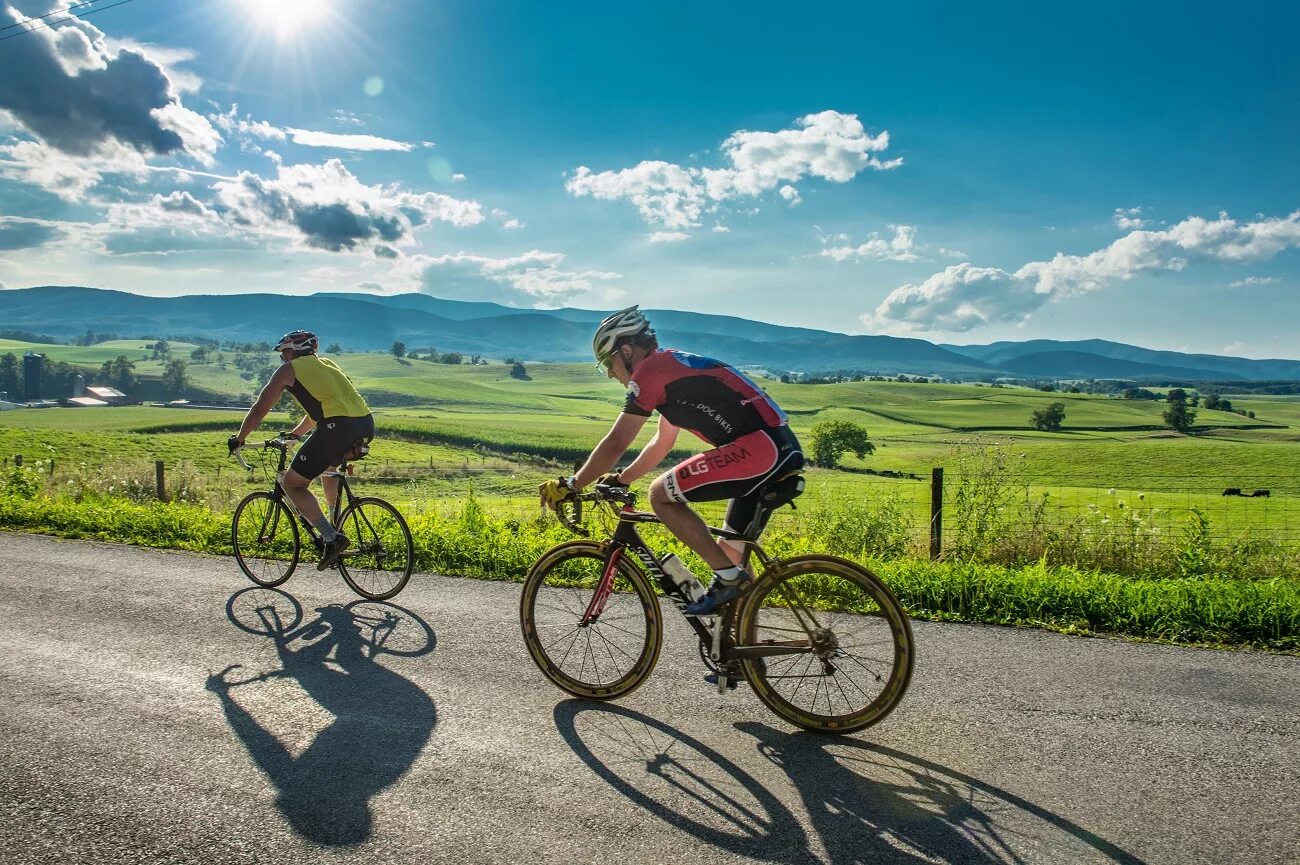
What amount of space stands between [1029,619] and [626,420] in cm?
413

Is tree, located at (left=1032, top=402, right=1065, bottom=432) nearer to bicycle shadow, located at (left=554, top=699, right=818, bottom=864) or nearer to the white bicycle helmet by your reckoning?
the white bicycle helmet

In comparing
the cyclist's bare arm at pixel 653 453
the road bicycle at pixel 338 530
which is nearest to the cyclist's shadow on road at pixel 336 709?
the road bicycle at pixel 338 530

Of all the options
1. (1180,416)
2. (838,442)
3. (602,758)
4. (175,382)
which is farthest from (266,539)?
(175,382)

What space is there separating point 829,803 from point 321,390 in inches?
232

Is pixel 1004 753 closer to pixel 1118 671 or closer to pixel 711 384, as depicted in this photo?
pixel 1118 671

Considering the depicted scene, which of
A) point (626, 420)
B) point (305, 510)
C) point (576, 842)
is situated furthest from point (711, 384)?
point (305, 510)

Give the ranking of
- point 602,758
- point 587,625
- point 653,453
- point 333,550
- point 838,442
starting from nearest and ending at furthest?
point 602,758, point 653,453, point 587,625, point 333,550, point 838,442

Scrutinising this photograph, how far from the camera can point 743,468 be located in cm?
456

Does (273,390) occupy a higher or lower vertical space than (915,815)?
higher

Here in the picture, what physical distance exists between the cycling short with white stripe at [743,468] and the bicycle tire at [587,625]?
0.73 meters

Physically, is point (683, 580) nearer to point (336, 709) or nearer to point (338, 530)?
point (336, 709)

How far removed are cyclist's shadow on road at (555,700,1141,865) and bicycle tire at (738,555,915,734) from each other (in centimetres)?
17

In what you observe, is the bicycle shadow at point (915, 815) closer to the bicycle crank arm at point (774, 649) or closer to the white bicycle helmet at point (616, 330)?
the bicycle crank arm at point (774, 649)

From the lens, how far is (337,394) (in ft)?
25.4
